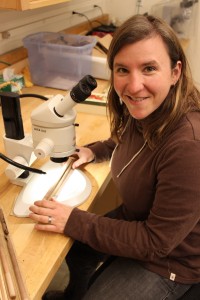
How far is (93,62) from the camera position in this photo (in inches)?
73.3

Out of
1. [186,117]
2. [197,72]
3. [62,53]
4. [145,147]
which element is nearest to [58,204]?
[145,147]

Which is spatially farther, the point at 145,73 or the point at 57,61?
the point at 57,61

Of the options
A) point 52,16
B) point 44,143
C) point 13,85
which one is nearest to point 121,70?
point 44,143

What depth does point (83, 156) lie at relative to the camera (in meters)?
1.16

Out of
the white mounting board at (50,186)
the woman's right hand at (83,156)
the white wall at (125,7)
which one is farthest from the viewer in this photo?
the white wall at (125,7)

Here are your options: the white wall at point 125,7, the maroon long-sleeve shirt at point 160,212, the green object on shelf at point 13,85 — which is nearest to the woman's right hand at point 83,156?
the maroon long-sleeve shirt at point 160,212

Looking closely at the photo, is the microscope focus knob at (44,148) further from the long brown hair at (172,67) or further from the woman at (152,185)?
the long brown hair at (172,67)

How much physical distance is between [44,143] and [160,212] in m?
0.38

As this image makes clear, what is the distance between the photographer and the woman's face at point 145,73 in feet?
2.66

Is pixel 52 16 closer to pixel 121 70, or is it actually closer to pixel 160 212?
pixel 121 70

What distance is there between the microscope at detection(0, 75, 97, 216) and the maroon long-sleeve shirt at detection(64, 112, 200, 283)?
0.13 meters

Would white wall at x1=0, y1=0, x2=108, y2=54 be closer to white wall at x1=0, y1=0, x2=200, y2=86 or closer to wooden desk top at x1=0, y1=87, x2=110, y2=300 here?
white wall at x1=0, y1=0, x2=200, y2=86

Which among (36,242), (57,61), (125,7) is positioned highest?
(125,7)

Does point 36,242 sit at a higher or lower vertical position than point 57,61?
lower
